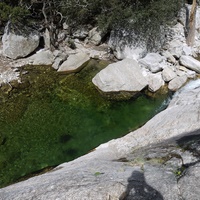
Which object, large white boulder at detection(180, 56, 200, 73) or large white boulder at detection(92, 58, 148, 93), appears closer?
large white boulder at detection(92, 58, 148, 93)

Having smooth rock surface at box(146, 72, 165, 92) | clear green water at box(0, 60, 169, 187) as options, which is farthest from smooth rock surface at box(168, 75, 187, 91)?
clear green water at box(0, 60, 169, 187)

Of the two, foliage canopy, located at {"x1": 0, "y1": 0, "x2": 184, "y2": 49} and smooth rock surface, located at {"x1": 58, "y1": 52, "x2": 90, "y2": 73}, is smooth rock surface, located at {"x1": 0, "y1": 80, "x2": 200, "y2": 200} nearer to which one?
smooth rock surface, located at {"x1": 58, "y1": 52, "x2": 90, "y2": 73}

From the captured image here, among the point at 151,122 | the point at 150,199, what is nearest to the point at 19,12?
the point at 151,122

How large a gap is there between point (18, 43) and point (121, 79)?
8.17m

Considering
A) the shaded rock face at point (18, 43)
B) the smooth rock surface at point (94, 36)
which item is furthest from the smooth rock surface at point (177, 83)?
the shaded rock face at point (18, 43)

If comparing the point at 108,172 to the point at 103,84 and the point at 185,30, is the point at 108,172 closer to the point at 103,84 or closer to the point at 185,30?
the point at 103,84

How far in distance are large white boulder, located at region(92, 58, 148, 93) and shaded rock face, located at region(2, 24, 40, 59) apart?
5.80 meters

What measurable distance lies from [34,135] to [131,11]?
10.7 meters

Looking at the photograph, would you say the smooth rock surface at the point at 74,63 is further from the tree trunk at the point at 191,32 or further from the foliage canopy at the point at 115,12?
the tree trunk at the point at 191,32

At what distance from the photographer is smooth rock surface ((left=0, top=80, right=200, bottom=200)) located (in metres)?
8.12

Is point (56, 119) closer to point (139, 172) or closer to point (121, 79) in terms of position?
point (121, 79)

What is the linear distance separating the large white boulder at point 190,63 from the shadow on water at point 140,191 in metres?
12.3

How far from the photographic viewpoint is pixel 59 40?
22.9 meters

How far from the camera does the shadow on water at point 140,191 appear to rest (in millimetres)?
7953
